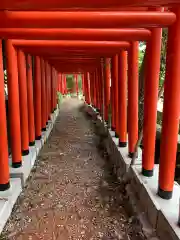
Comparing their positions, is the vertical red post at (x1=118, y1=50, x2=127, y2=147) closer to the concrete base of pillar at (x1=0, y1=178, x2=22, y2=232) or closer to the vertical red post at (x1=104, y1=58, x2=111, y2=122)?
the concrete base of pillar at (x1=0, y1=178, x2=22, y2=232)

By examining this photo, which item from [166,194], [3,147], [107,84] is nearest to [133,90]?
[166,194]

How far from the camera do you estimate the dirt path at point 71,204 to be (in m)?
3.17

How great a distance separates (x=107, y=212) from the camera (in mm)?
3623

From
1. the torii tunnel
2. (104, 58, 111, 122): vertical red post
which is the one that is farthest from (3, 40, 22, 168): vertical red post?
(104, 58, 111, 122): vertical red post

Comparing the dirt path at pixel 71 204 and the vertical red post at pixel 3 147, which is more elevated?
the vertical red post at pixel 3 147

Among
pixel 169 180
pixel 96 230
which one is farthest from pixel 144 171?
pixel 96 230

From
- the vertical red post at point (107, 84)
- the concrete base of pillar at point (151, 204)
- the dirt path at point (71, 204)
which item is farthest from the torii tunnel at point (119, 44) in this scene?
the vertical red post at point (107, 84)

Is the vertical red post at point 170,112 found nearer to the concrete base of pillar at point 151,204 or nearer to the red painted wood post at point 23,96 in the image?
the concrete base of pillar at point 151,204

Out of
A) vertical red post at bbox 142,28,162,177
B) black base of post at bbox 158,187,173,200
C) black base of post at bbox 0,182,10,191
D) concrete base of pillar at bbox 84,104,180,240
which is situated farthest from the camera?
black base of post at bbox 0,182,10,191

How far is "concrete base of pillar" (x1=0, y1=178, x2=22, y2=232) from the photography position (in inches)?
124

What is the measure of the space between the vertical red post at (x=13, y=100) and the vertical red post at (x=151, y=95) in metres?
2.20

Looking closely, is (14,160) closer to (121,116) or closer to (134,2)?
(121,116)

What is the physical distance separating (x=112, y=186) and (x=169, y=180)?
169 centimetres

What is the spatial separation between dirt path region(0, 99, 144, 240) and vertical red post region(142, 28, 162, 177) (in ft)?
2.73
